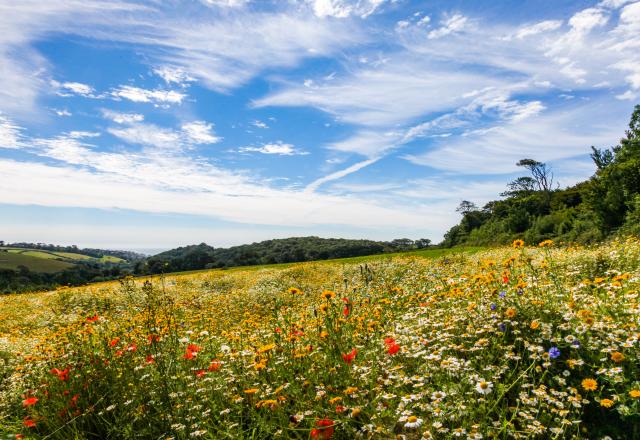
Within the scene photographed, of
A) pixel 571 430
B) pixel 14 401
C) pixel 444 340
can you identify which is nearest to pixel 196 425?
pixel 444 340

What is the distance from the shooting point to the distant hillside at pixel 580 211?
27.3m

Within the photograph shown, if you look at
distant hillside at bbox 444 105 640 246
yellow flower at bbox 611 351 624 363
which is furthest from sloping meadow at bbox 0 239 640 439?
distant hillside at bbox 444 105 640 246

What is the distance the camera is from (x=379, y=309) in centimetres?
578

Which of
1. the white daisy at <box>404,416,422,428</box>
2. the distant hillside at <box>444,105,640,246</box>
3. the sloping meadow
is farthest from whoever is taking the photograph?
the distant hillside at <box>444,105,640,246</box>

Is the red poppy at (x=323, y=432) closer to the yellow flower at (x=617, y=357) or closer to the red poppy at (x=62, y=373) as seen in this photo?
the yellow flower at (x=617, y=357)

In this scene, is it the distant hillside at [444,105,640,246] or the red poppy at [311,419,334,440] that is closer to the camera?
the red poppy at [311,419,334,440]

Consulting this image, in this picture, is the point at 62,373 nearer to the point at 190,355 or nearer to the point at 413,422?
the point at 190,355

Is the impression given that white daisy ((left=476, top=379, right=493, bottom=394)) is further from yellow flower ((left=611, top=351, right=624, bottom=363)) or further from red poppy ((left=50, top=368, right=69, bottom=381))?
red poppy ((left=50, top=368, right=69, bottom=381))

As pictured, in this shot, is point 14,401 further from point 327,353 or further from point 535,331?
point 535,331

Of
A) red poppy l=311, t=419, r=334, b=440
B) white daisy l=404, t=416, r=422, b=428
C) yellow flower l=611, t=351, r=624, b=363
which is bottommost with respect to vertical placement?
red poppy l=311, t=419, r=334, b=440

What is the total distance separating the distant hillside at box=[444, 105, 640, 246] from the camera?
27312 millimetres

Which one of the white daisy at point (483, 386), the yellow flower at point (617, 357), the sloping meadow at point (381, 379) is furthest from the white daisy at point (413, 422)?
the yellow flower at point (617, 357)

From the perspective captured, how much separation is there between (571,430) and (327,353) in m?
2.19

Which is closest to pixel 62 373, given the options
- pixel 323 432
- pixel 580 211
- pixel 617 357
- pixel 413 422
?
pixel 323 432
